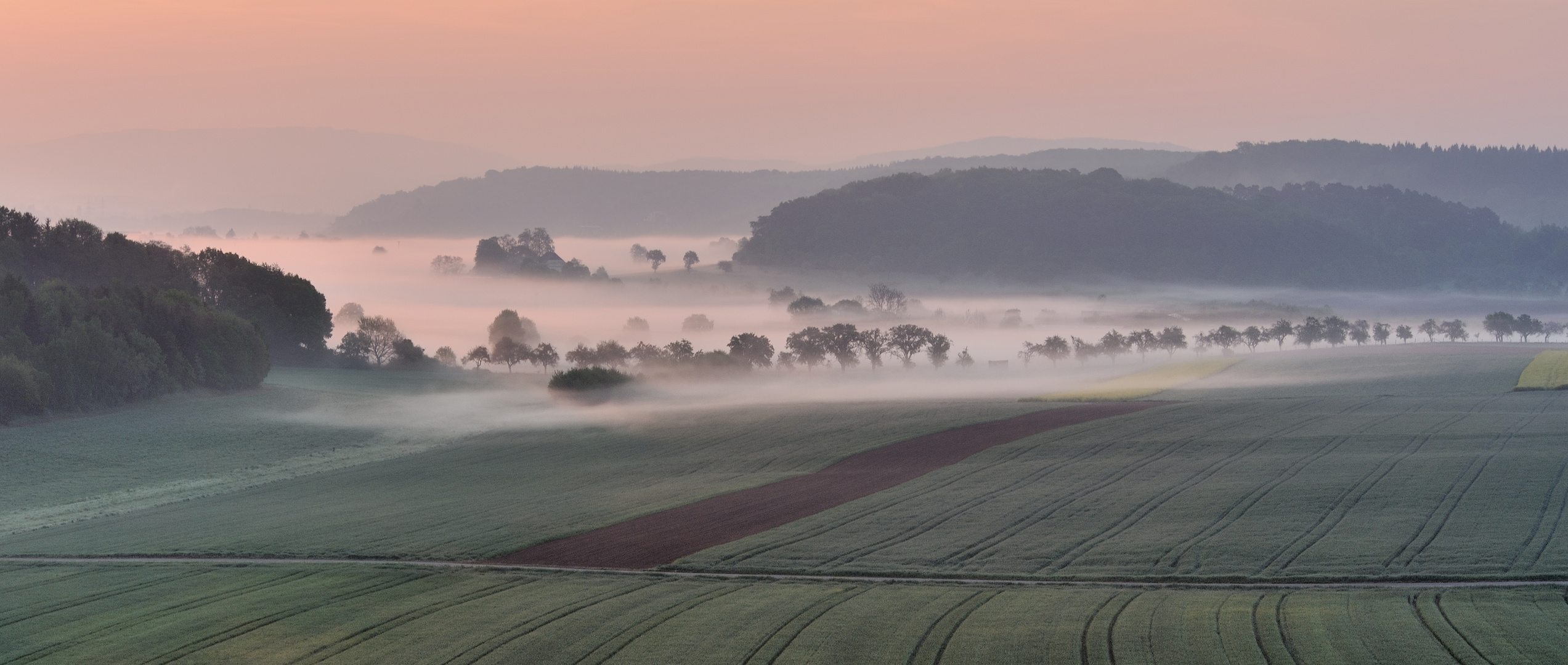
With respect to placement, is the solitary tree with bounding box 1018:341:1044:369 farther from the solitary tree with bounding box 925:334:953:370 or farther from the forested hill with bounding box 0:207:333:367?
the forested hill with bounding box 0:207:333:367

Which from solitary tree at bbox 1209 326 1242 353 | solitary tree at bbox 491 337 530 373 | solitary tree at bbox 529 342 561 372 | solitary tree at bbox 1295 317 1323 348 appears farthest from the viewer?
solitary tree at bbox 1295 317 1323 348

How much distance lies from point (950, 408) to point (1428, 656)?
51.9m

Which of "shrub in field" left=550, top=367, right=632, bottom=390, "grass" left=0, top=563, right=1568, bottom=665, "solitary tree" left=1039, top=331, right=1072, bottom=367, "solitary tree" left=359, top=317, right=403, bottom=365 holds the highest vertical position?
"solitary tree" left=359, top=317, right=403, bottom=365

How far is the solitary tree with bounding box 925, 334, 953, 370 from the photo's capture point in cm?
12962

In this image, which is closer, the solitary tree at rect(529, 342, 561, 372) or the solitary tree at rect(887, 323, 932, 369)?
the solitary tree at rect(887, 323, 932, 369)

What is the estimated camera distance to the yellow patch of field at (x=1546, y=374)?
6769 centimetres

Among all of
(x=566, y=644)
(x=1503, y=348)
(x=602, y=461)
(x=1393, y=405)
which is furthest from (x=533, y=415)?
(x=1503, y=348)

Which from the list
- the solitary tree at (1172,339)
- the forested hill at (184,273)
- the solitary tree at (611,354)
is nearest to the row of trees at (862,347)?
the solitary tree at (611,354)

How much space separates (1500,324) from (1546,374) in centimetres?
7667

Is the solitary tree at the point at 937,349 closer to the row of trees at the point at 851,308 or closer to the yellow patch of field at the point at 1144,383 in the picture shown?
the yellow patch of field at the point at 1144,383

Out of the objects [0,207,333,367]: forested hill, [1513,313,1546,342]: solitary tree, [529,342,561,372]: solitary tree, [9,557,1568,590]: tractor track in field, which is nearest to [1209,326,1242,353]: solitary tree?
[1513,313,1546,342]: solitary tree

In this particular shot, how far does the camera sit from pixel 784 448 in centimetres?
6084

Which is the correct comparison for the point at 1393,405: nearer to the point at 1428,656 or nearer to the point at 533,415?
the point at 1428,656

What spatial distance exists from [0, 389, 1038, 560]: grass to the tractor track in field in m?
0.80
